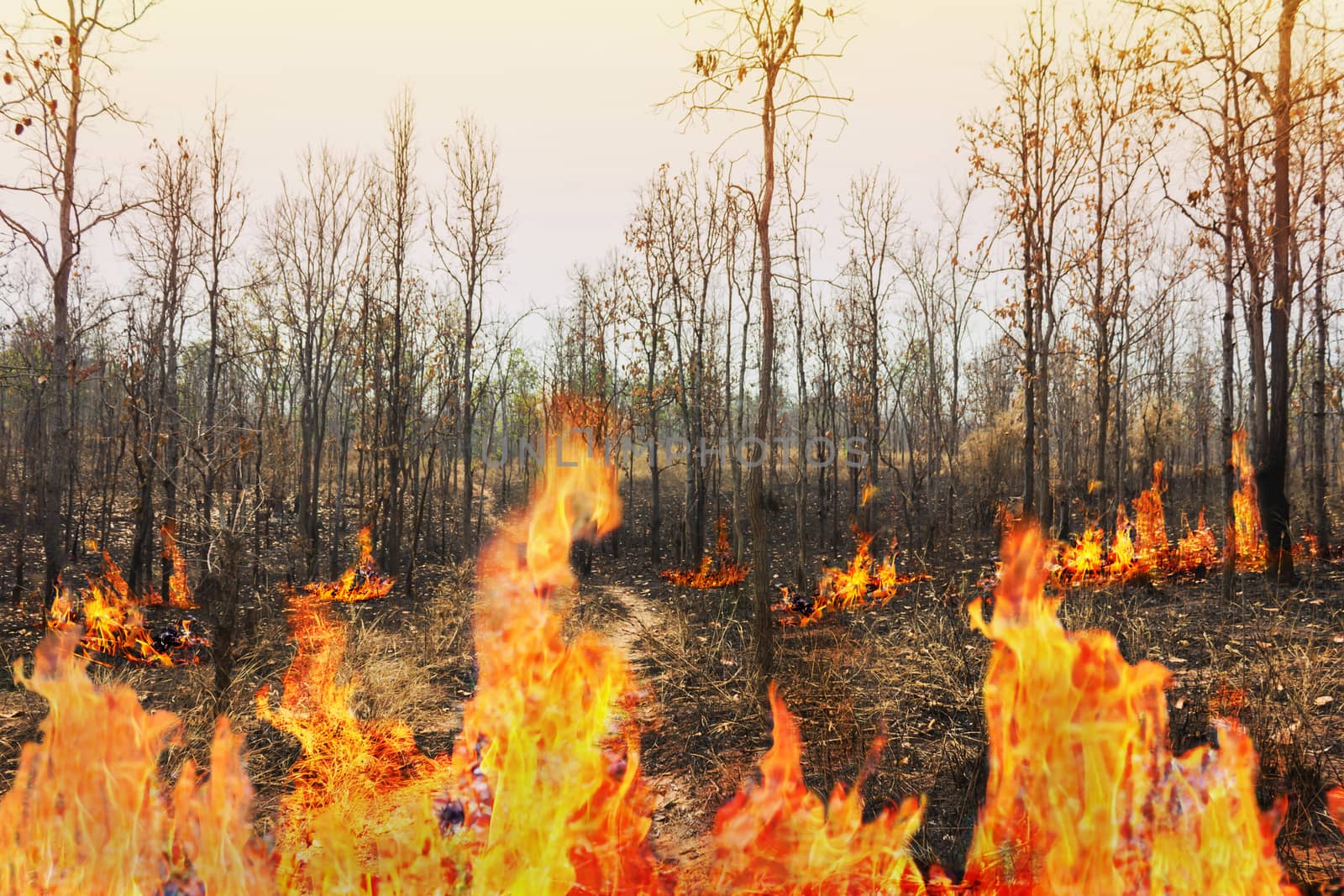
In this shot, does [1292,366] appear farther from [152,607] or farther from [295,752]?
[152,607]

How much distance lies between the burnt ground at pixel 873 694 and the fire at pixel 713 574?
435 cm

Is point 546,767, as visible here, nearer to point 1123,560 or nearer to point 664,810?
point 664,810

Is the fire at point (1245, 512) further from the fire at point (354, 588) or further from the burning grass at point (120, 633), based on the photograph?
the fire at point (354, 588)

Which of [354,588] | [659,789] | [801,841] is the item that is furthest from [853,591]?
[354,588]

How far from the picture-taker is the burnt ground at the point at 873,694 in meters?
4.17

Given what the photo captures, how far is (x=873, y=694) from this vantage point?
5.94 m

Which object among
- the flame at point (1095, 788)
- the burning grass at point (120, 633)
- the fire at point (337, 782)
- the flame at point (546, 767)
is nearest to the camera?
the flame at point (1095, 788)

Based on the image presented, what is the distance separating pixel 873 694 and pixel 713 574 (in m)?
9.77

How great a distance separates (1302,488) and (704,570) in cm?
1773

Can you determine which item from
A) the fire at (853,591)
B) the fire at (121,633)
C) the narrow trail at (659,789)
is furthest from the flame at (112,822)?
the fire at (853,591)

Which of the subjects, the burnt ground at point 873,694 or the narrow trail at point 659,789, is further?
the burnt ground at point 873,694

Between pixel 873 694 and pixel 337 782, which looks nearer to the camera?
pixel 337 782

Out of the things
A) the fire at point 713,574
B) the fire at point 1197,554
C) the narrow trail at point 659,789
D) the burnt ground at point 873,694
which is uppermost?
the fire at point 1197,554

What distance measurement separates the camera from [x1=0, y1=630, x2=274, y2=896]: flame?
3.31 metres
